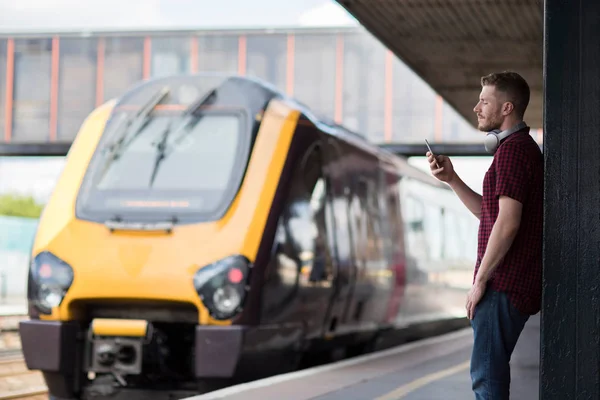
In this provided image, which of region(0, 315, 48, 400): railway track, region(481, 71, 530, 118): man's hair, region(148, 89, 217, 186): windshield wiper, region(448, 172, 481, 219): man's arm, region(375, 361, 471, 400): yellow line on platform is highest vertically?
region(148, 89, 217, 186): windshield wiper

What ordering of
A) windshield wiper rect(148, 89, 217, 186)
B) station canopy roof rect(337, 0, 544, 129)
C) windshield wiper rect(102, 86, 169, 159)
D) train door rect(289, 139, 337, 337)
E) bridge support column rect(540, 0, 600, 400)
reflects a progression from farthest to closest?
station canopy roof rect(337, 0, 544, 129)
train door rect(289, 139, 337, 337)
windshield wiper rect(102, 86, 169, 159)
windshield wiper rect(148, 89, 217, 186)
bridge support column rect(540, 0, 600, 400)

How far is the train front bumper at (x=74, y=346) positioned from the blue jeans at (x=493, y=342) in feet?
11.9

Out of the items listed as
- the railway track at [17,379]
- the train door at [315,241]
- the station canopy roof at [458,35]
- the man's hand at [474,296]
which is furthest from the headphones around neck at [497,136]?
the railway track at [17,379]

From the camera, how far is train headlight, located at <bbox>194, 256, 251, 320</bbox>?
7.39m

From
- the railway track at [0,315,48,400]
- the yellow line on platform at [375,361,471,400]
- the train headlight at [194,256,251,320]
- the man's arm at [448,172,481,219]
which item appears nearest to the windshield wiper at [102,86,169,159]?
the train headlight at [194,256,251,320]

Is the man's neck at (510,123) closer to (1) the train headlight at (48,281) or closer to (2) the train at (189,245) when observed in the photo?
(2) the train at (189,245)

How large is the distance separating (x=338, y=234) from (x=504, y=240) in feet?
18.7

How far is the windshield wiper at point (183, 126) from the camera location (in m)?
8.23

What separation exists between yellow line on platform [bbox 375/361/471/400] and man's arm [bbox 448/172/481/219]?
2773 mm

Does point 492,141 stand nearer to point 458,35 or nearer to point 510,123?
point 510,123

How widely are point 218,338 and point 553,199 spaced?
3.83 metres

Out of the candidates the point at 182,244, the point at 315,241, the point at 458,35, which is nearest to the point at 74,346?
the point at 182,244

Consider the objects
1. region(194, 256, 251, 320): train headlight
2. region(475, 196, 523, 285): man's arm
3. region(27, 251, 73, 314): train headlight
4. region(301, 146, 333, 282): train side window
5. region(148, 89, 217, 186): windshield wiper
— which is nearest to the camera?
region(475, 196, 523, 285): man's arm

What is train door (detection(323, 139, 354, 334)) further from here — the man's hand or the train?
the man's hand
